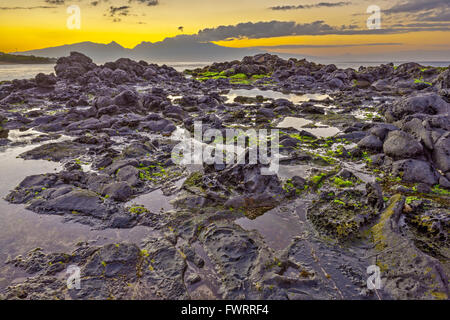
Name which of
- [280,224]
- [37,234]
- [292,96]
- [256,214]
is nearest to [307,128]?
[256,214]

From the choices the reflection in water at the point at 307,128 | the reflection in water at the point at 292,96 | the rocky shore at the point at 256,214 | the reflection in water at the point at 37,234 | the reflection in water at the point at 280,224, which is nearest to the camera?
the rocky shore at the point at 256,214

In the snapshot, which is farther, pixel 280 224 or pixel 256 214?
pixel 256 214

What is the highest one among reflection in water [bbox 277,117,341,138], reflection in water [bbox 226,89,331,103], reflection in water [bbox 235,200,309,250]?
reflection in water [bbox 226,89,331,103]

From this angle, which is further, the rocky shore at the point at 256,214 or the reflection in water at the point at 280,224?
the reflection in water at the point at 280,224

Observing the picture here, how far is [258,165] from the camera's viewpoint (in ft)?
31.4

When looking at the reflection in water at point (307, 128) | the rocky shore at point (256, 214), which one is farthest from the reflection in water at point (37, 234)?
the reflection in water at point (307, 128)

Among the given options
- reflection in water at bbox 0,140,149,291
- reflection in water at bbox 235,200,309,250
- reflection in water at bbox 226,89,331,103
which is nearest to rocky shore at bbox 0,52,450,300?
reflection in water at bbox 235,200,309,250

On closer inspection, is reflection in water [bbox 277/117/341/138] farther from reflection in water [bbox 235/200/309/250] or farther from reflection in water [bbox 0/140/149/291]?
reflection in water [bbox 0/140/149/291]

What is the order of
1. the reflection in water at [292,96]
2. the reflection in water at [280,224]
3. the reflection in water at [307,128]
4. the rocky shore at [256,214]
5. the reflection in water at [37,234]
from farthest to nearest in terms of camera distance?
the reflection in water at [292,96] → the reflection in water at [307,128] → the reflection in water at [280,224] → the reflection in water at [37,234] → the rocky shore at [256,214]

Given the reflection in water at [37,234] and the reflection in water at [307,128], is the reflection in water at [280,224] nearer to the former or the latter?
the reflection in water at [37,234]

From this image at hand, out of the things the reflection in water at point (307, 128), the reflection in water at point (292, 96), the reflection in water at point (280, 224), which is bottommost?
the reflection in water at point (280, 224)

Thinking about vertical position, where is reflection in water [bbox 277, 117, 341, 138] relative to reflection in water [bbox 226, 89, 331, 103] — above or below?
below

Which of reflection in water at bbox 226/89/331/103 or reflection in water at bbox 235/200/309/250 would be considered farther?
reflection in water at bbox 226/89/331/103

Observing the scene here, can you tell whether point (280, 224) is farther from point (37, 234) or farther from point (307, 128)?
point (307, 128)
